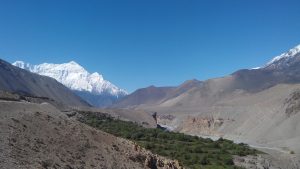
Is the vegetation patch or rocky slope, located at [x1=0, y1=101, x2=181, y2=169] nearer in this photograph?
rocky slope, located at [x1=0, y1=101, x2=181, y2=169]

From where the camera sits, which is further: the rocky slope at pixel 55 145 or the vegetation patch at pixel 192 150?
the vegetation patch at pixel 192 150

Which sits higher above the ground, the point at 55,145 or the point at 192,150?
the point at 192,150

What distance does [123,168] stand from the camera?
3859 centimetres

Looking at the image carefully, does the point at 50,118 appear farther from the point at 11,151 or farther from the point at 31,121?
the point at 11,151

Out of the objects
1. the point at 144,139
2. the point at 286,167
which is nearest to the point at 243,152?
the point at 286,167

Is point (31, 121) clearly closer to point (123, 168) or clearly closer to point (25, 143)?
point (25, 143)

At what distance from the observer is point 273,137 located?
434 ft

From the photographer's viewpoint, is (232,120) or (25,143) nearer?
(25,143)

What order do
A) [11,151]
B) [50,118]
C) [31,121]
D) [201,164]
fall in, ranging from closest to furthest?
[11,151]
[31,121]
[50,118]
[201,164]

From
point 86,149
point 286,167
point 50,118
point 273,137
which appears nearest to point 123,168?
point 86,149

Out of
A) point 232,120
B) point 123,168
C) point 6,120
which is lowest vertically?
point 123,168

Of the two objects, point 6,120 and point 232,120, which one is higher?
point 232,120

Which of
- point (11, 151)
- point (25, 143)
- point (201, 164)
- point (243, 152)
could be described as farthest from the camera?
point (243, 152)

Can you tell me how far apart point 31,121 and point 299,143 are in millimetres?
84483
